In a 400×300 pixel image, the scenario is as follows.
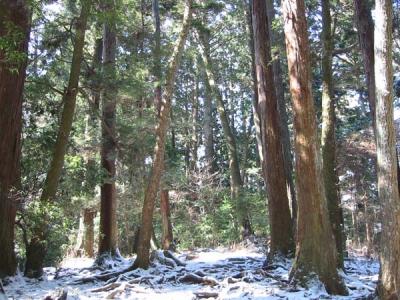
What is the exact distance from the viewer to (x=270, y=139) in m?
10.7

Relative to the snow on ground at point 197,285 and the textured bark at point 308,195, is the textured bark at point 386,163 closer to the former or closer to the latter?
the snow on ground at point 197,285

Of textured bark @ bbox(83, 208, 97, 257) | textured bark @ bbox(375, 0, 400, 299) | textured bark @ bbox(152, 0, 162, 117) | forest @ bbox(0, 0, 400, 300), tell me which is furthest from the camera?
textured bark @ bbox(83, 208, 97, 257)

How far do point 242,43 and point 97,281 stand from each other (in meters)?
18.5

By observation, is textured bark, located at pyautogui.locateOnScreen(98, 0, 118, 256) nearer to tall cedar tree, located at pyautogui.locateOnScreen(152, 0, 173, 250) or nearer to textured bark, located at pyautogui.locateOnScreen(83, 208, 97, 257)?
tall cedar tree, located at pyautogui.locateOnScreen(152, 0, 173, 250)

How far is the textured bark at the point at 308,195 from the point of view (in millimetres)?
7488

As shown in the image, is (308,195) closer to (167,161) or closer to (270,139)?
(270,139)

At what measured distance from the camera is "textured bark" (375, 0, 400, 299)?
19.1ft

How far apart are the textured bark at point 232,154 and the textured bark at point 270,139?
23.4 ft

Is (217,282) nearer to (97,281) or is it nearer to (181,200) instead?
(97,281)

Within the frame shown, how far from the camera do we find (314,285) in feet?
24.3

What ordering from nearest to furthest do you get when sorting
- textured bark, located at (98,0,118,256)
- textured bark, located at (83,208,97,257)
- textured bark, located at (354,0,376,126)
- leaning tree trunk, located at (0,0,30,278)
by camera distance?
leaning tree trunk, located at (0,0,30,278)
textured bark, located at (354,0,376,126)
textured bark, located at (98,0,118,256)
textured bark, located at (83,208,97,257)

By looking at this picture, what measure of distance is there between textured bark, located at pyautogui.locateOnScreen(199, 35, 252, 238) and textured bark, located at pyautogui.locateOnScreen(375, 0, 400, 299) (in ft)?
38.4

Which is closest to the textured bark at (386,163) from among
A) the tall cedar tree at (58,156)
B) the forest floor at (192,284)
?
the forest floor at (192,284)

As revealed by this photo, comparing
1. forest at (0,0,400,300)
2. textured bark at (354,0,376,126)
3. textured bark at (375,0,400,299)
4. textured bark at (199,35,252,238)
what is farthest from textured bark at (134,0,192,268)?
textured bark at (199,35,252,238)
